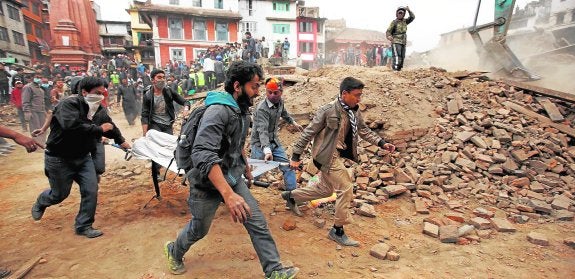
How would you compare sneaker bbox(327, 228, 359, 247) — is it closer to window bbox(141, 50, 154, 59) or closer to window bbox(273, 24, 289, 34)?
window bbox(273, 24, 289, 34)

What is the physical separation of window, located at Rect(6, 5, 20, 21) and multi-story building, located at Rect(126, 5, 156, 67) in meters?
8.72

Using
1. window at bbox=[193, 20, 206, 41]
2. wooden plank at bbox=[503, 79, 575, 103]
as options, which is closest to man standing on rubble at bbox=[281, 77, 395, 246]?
wooden plank at bbox=[503, 79, 575, 103]

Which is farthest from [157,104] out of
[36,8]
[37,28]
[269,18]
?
[36,8]

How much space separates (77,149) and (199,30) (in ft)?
92.3

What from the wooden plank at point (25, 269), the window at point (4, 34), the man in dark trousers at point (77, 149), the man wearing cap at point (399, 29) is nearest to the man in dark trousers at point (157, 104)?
the man in dark trousers at point (77, 149)

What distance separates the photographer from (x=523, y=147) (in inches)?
224

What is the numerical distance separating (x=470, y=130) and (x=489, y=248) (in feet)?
10.4

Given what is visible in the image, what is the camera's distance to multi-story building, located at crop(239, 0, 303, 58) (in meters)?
32.7

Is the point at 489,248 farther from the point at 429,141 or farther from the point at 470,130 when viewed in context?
the point at 470,130

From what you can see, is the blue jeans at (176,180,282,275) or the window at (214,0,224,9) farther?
A: the window at (214,0,224,9)

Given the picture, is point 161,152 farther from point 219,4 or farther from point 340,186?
point 219,4

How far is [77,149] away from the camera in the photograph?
3.42 metres

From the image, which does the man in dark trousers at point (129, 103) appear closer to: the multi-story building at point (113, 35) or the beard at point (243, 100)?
the beard at point (243, 100)

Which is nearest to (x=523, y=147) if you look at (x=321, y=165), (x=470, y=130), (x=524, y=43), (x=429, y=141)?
(x=470, y=130)
